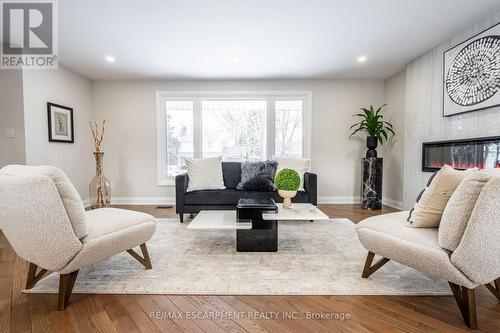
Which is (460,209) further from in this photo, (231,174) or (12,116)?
(12,116)

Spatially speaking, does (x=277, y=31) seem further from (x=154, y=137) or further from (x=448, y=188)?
(x=154, y=137)

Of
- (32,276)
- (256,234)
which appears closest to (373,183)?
(256,234)

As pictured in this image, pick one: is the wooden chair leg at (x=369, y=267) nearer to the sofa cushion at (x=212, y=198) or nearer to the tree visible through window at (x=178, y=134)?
the sofa cushion at (x=212, y=198)

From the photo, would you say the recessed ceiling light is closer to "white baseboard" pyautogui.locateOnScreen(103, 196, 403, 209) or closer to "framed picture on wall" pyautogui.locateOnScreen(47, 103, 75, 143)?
"white baseboard" pyautogui.locateOnScreen(103, 196, 403, 209)

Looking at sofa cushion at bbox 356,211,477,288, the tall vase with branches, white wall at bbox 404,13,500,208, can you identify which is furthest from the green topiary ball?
the tall vase with branches

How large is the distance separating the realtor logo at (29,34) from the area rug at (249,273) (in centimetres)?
256

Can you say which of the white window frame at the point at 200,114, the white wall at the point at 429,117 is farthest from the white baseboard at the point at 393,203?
the white window frame at the point at 200,114

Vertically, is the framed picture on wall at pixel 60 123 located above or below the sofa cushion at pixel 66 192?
above

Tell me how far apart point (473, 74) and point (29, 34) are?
5.12 metres

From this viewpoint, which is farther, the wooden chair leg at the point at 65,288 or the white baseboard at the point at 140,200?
the white baseboard at the point at 140,200

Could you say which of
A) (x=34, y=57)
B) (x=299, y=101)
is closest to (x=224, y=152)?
(x=299, y=101)

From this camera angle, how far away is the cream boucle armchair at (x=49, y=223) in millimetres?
1369

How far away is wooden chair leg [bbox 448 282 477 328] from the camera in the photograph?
1343mm

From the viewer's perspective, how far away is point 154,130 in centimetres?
473
